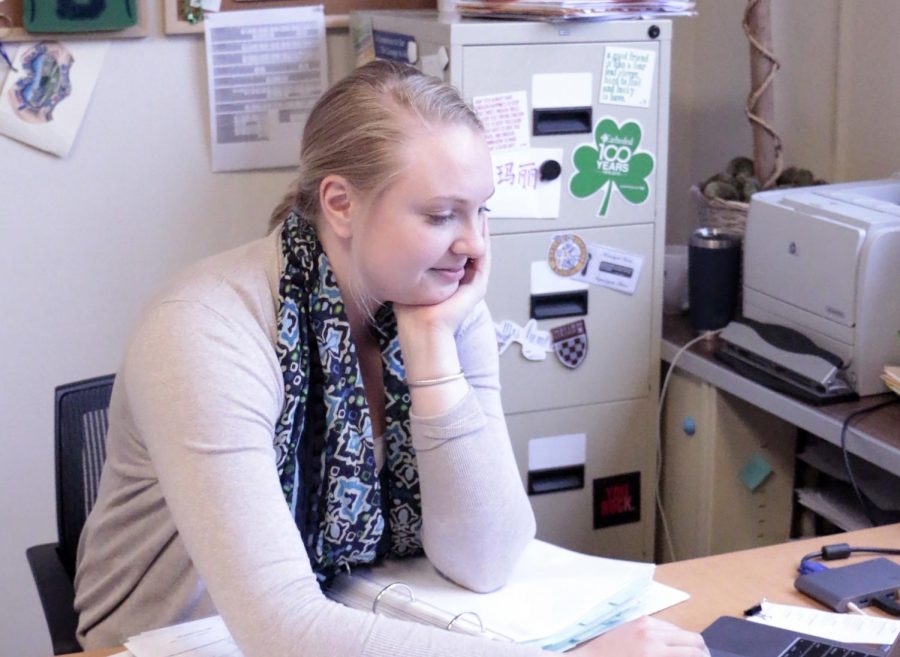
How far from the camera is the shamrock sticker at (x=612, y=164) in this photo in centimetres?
238

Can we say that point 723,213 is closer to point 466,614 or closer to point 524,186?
point 524,186

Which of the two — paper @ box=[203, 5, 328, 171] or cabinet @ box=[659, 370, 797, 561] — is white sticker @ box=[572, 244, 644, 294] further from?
paper @ box=[203, 5, 328, 171]

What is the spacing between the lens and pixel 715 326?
97.3 inches

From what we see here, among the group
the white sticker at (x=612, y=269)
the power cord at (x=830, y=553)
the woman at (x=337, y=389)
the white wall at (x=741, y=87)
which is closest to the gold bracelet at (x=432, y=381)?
the woman at (x=337, y=389)

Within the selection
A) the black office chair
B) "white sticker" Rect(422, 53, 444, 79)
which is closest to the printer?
"white sticker" Rect(422, 53, 444, 79)

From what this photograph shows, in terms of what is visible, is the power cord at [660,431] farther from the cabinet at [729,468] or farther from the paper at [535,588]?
the paper at [535,588]

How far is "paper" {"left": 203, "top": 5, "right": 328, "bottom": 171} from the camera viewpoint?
102 inches

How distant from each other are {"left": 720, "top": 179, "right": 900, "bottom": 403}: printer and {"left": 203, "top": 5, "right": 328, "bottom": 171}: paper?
1043mm

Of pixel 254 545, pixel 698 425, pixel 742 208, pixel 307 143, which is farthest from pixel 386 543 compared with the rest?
pixel 742 208

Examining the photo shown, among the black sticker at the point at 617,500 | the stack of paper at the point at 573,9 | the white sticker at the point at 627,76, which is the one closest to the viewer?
the stack of paper at the point at 573,9

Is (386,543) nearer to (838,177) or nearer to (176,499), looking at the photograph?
(176,499)

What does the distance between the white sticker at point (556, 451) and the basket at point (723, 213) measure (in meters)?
0.54

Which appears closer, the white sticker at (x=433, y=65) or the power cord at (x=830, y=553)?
the power cord at (x=830, y=553)

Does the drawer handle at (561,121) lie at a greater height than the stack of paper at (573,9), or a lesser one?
lesser
